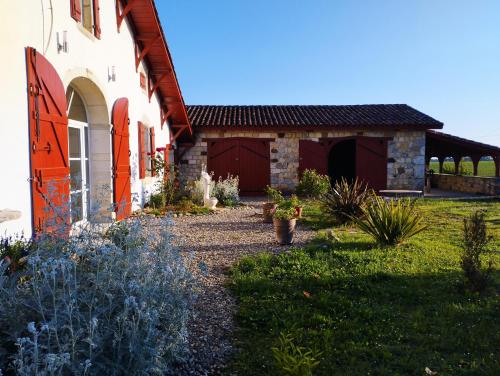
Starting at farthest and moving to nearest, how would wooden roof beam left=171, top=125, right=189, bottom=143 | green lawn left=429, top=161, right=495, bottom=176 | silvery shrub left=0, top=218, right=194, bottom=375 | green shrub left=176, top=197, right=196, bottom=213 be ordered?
Answer: 1. green lawn left=429, top=161, right=495, bottom=176
2. wooden roof beam left=171, top=125, right=189, bottom=143
3. green shrub left=176, top=197, right=196, bottom=213
4. silvery shrub left=0, top=218, right=194, bottom=375

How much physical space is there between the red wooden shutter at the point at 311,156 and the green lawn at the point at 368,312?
8794mm

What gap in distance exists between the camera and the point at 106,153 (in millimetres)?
7852

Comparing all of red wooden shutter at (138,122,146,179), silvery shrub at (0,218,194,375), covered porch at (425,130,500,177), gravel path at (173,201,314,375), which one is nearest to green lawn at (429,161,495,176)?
covered porch at (425,130,500,177)

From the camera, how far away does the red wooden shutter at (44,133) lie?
494 centimetres

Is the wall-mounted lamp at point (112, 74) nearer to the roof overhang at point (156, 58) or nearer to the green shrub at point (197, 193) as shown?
the roof overhang at point (156, 58)

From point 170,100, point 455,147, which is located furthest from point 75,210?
point 455,147

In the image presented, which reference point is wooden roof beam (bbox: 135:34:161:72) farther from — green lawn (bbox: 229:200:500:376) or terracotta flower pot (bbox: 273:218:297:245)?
green lawn (bbox: 229:200:500:376)

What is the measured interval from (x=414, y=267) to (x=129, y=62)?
731 cm

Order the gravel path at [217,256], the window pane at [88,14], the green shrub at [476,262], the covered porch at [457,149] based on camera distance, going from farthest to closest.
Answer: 1. the covered porch at [457,149]
2. the window pane at [88,14]
3. the green shrub at [476,262]
4. the gravel path at [217,256]

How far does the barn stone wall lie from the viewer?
48.4ft

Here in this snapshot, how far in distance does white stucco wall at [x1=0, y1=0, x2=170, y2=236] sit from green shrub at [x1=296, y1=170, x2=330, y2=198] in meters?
6.44

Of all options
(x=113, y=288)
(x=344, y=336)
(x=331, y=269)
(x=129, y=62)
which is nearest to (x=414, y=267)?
(x=331, y=269)

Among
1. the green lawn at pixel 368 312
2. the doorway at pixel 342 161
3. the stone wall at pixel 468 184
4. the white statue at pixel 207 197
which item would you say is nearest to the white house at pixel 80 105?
the white statue at pixel 207 197

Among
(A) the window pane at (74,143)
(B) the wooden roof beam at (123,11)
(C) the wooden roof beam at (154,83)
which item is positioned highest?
(B) the wooden roof beam at (123,11)
